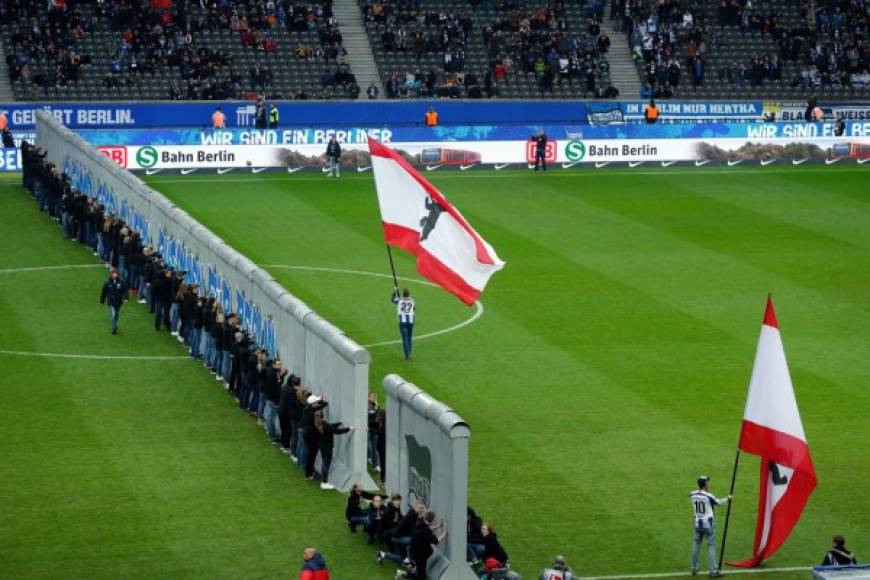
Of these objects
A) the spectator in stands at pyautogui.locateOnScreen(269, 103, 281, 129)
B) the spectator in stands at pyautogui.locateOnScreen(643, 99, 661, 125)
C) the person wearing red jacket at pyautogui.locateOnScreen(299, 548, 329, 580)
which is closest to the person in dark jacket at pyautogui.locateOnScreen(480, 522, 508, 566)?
the person wearing red jacket at pyautogui.locateOnScreen(299, 548, 329, 580)

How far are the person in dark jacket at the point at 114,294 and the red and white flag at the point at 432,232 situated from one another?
7882 millimetres

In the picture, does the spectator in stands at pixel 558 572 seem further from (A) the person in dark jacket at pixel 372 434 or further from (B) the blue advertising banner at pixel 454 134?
(B) the blue advertising banner at pixel 454 134

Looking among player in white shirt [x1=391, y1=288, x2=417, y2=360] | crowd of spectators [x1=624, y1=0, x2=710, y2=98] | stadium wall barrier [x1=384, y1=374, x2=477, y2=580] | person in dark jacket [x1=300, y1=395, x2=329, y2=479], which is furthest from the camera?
Answer: crowd of spectators [x1=624, y1=0, x2=710, y2=98]

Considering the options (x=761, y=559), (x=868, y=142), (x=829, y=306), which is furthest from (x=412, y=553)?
(x=868, y=142)

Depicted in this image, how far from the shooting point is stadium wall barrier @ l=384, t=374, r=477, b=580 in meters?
22.4

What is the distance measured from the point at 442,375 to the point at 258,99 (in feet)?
125

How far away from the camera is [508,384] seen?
32.6 metres

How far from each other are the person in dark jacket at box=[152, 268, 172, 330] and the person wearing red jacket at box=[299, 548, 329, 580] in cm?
1687

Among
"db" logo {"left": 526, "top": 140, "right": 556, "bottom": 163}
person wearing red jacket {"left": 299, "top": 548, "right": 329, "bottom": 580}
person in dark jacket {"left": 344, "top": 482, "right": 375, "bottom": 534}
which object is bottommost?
"db" logo {"left": 526, "top": 140, "right": 556, "bottom": 163}

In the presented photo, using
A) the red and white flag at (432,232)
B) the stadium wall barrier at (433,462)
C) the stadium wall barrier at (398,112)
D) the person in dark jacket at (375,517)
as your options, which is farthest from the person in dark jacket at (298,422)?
the stadium wall barrier at (398,112)

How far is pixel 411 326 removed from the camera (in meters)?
34.1

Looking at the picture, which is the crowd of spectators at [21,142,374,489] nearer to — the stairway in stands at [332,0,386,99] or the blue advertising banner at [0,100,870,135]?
the blue advertising banner at [0,100,870,135]

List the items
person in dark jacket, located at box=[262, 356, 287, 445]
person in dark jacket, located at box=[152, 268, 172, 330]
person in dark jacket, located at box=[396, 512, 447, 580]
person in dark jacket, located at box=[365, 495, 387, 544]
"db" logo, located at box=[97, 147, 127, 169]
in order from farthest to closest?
"db" logo, located at box=[97, 147, 127, 169]
person in dark jacket, located at box=[152, 268, 172, 330]
person in dark jacket, located at box=[262, 356, 287, 445]
person in dark jacket, located at box=[365, 495, 387, 544]
person in dark jacket, located at box=[396, 512, 447, 580]

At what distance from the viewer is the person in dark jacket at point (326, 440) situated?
26.4 metres
